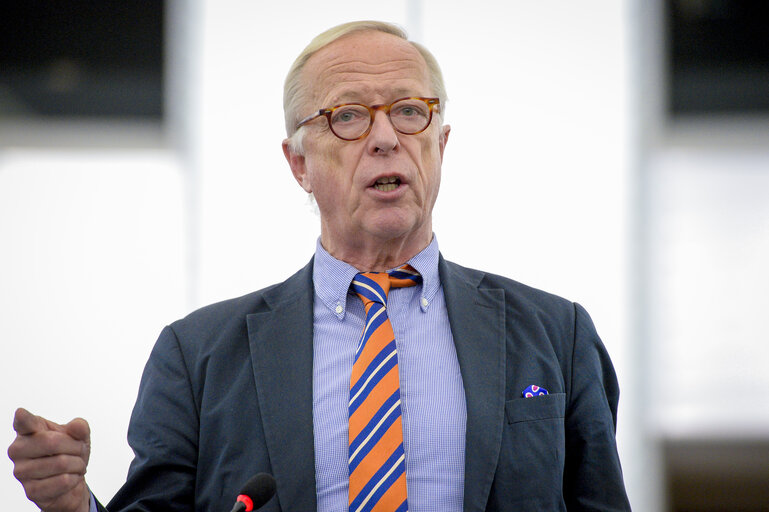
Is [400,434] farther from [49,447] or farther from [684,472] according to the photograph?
[684,472]

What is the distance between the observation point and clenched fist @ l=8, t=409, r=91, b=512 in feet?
3.65

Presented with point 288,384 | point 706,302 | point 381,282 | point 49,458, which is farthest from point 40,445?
point 706,302

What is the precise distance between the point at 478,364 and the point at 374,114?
1.63ft

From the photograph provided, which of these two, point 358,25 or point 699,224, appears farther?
point 699,224

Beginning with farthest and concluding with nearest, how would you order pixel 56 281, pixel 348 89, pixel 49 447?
pixel 56 281 < pixel 348 89 < pixel 49 447

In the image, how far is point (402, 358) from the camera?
4.67 feet

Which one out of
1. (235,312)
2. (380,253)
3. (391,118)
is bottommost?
(235,312)

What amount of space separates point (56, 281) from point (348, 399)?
2.21 metres

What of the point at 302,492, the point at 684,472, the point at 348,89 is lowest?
the point at 684,472

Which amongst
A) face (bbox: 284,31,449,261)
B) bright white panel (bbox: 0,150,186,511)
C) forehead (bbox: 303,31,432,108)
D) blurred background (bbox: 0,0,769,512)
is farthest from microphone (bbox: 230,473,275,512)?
bright white panel (bbox: 0,150,186,511)

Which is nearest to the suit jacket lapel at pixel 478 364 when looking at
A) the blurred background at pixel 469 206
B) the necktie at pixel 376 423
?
the necktie at pixel 376 423

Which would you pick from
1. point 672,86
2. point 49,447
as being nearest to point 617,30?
point 672,86

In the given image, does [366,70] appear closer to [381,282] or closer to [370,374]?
[381,282]

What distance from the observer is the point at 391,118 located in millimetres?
1549
